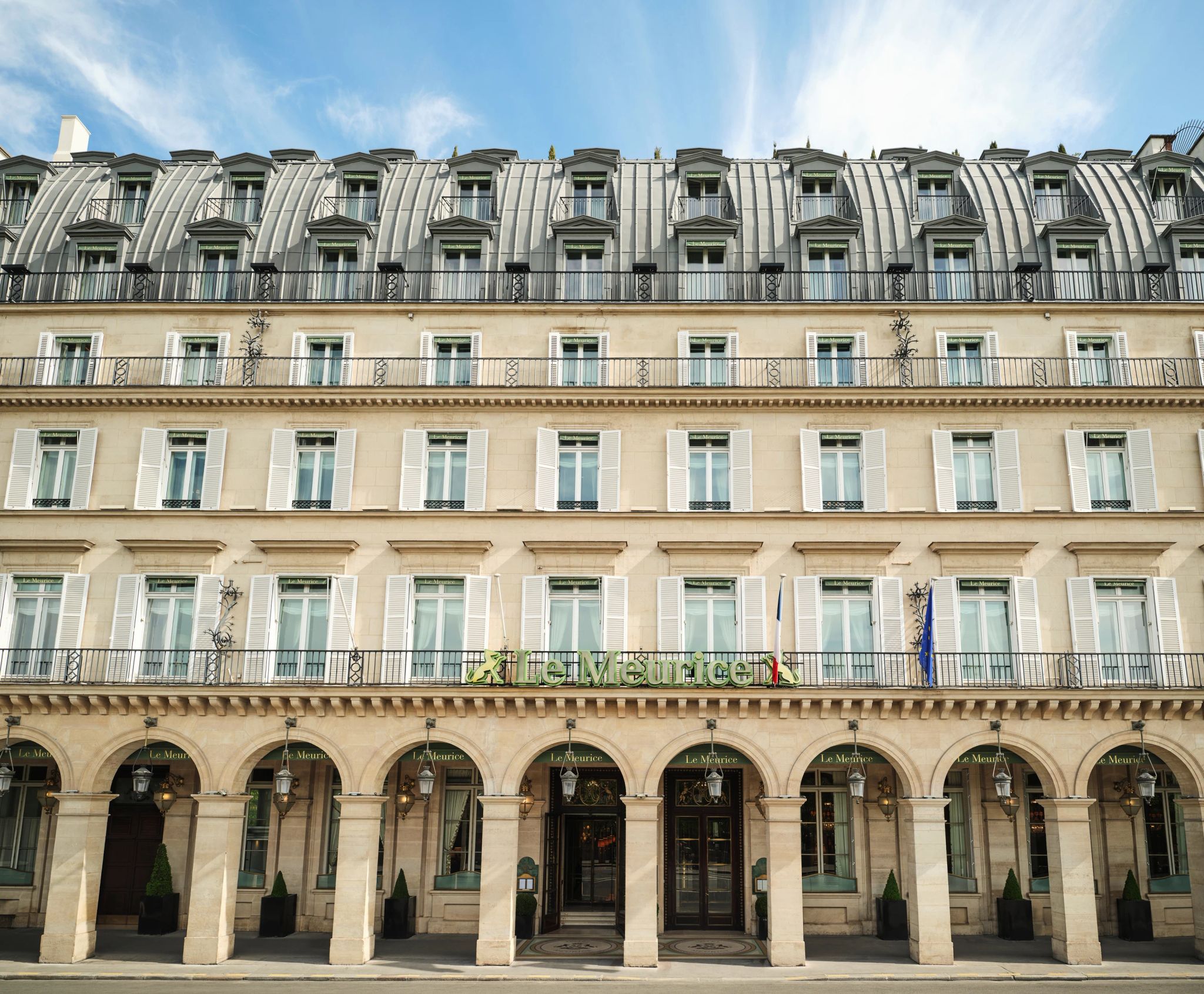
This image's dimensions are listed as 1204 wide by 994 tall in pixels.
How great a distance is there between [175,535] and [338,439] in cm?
513

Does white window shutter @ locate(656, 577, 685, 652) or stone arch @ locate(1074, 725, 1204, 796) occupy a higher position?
white window shutter @ locate(656, 577, 685, 652)

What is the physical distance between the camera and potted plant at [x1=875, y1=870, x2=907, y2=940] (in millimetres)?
28703

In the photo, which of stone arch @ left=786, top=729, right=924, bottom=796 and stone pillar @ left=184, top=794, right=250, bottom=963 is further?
Result: stone arch @ left=786, top=729, right=924, bottom=796

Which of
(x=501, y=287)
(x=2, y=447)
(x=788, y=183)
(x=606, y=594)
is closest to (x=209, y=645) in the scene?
(x=2, y=447)

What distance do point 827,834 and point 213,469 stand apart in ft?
66.1

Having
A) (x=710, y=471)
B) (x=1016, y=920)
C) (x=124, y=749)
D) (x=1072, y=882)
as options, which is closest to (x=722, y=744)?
(x=710, y=471)

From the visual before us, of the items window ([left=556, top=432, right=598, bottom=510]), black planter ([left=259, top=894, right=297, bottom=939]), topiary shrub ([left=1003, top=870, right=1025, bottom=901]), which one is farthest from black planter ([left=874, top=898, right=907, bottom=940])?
black planter ([left=259, top=894, right=297, bottom=939])

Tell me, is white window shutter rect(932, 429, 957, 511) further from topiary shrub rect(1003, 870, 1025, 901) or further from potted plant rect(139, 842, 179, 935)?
potted plant rect(139, 842, 179, 935)

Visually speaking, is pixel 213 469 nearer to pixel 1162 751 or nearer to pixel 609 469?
pixel 609 469

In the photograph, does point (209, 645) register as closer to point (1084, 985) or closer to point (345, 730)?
point (345, 730)

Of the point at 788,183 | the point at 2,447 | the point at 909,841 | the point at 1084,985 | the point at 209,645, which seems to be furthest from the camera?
the point at 788,183

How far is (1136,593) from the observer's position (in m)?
28.5

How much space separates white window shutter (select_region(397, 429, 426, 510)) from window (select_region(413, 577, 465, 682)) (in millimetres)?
2142

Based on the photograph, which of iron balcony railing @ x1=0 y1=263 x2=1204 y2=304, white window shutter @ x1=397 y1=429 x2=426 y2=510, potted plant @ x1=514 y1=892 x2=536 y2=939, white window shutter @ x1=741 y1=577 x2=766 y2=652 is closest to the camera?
white window shutter @ x1=741 y1=577 x2=766 y2=652
